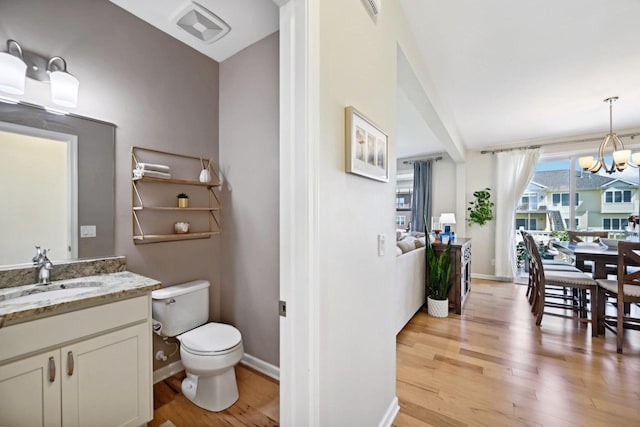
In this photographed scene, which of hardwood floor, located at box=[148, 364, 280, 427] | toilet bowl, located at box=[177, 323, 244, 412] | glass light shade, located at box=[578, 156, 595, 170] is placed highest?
glass light shade, located at box=[578, 156, 595, 170]

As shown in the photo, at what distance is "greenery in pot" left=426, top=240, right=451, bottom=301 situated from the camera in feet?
10.3

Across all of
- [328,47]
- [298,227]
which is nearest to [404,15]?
[328,47]

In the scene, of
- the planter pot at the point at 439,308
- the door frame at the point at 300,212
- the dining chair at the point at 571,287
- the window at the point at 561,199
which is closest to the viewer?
the door frame at the point at 300,212

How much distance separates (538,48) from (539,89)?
2.93 ft

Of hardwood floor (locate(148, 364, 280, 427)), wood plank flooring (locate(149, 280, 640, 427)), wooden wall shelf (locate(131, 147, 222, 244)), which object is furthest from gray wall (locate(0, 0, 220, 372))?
wood plank flooring (locate(149, 280, 640, 427))

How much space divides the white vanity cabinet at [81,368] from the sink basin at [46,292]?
0.17m

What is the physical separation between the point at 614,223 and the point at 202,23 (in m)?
6.30

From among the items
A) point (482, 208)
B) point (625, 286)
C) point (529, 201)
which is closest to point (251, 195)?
point (625, 286)

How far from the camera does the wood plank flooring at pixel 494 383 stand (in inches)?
62.2

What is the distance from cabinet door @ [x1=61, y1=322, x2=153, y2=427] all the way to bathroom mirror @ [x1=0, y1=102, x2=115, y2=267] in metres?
0.65

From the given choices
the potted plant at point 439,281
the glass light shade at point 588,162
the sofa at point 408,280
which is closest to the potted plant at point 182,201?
the sofa at point 408,280

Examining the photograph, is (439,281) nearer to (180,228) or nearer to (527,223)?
(180,228)

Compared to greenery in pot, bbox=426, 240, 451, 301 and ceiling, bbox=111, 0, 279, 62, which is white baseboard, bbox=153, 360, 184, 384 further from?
greenery in pot, bbox=426, 240, 451, 301

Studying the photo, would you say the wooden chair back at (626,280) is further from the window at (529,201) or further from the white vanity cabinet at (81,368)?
the white vanity cabinet at (81,368)
